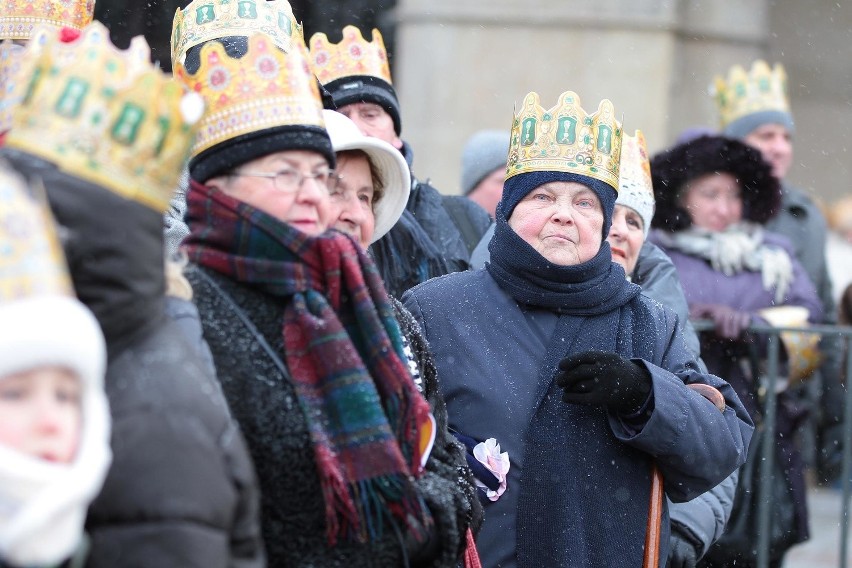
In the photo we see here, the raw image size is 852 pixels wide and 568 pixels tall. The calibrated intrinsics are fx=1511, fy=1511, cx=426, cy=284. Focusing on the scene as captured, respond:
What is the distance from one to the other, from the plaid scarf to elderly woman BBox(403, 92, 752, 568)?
0.95 m

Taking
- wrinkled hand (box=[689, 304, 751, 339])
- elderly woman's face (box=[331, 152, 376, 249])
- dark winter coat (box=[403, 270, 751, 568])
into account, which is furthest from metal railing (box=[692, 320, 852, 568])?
elderly woman's face (box=[331, 152, 376, 249])

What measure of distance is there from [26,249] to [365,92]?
313 centimetres

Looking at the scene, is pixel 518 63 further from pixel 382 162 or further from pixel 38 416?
pixel 38 416

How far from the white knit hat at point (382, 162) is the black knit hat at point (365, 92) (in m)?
1.44

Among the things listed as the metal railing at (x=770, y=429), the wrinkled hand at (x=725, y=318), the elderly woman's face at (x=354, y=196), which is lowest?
the metal railing at (x=770, y=429)

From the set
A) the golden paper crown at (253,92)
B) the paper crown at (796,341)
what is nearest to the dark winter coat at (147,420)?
the golden paper crown at (253,92)

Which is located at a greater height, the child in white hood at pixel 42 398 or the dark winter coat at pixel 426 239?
the child in white hood at pixel 42 398

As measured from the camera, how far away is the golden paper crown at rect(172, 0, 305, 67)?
4.54 metres

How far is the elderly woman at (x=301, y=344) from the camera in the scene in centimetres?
292

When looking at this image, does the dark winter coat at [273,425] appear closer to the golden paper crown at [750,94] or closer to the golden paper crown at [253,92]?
the golden paper crown at [253,92]

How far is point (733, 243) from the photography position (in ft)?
20.5

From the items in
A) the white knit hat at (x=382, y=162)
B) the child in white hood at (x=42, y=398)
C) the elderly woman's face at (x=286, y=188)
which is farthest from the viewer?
the white knit hat at (x=382, y=162)

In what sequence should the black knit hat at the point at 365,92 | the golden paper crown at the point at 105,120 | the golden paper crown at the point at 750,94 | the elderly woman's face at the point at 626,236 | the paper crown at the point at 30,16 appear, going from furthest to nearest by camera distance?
the golden paper crown at the point at 750,94, the black knit hat at the point at 365,92, the elderly woman's face at the point at 626,236, the paper crown at the point at 30,16, the golden paper crown at the point at 105,120

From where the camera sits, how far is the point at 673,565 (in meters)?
4.49
